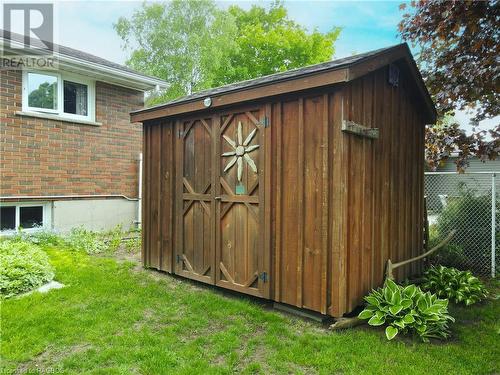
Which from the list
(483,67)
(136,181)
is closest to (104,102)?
(136,181)

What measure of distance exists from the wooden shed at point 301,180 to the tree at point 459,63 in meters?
0.79

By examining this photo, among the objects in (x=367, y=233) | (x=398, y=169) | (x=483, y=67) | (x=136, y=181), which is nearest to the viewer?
(x=367, y=233)

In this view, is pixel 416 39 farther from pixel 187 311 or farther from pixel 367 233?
pixel 187 311

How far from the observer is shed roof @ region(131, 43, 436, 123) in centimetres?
335

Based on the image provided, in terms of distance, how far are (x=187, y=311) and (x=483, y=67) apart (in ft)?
16.8

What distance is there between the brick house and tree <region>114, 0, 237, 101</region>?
9.64 m

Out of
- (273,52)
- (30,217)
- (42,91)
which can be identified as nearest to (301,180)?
(30,217)

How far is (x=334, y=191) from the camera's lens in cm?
351

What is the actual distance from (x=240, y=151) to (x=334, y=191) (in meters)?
1.36

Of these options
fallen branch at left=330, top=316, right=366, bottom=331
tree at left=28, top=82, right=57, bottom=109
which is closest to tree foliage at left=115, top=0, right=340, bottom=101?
tree at left=28, top=82, right=57, bottom=109

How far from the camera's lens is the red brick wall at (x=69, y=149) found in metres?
7.11

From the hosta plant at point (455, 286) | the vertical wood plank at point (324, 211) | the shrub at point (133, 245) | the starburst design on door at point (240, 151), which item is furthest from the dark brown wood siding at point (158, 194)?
the hosta plant at point (455, 286)

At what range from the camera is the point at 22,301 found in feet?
13.2

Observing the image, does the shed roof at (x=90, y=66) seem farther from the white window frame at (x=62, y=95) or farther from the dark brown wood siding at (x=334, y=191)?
the dark brown wood siding at (x=334, y=191)
